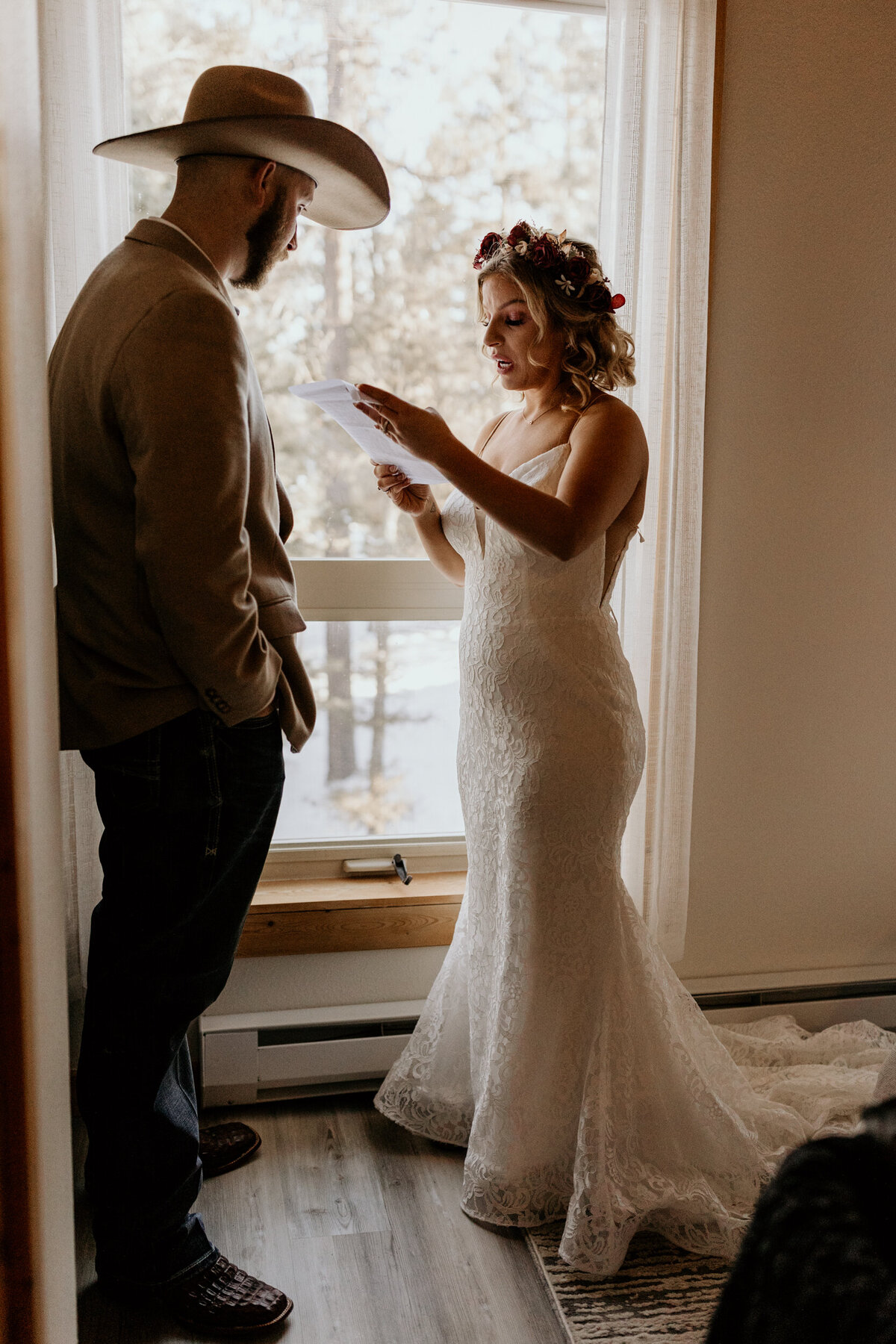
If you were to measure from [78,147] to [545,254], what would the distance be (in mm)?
871

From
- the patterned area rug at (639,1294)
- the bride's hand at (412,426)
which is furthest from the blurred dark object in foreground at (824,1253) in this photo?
the bride's hand at (412,426)

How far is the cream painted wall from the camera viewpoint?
242cm

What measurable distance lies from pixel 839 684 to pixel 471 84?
5.40 feet

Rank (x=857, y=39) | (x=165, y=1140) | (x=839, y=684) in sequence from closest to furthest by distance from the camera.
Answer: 1. (x=165, y=1140)
2. (x=857, y=39)
3. (x=839, y=684)

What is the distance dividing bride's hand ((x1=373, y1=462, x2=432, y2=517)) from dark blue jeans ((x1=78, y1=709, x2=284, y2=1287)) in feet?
2.03

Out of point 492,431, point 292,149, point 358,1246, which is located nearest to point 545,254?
point 492,431

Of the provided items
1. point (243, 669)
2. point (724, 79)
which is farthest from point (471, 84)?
point (243, 669)

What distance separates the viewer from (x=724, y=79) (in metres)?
2.36

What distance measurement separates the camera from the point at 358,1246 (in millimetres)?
1897

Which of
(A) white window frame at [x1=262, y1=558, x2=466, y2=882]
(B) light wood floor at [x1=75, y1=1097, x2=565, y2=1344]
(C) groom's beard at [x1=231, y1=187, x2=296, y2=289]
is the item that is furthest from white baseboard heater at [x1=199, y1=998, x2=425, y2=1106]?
(C) groom's beard at [x1=231, y1=187, x2=296, y2=289]

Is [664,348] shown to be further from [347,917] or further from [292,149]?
[347,917]

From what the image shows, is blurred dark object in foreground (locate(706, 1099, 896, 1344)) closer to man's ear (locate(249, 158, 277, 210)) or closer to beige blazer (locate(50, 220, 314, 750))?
beige blazer (locate(50, 220, 314, 750))

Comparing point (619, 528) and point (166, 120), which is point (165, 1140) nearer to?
point (619, 528)

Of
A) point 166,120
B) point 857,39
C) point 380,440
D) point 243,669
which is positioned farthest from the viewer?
point 857,39
